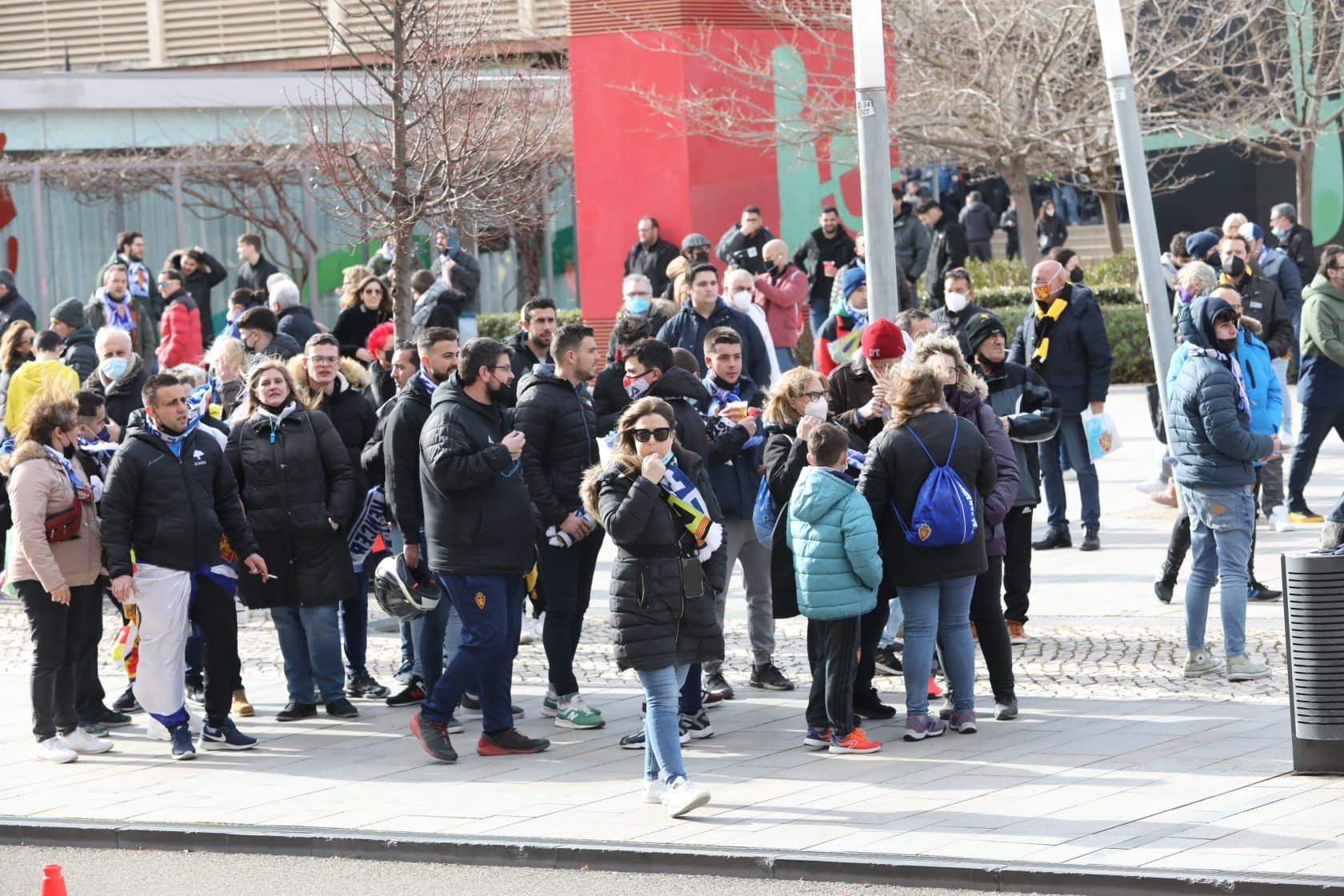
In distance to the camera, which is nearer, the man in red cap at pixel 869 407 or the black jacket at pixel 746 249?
the man in red cap at pixel 869 407

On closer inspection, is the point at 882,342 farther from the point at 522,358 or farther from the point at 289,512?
the point at 289,512

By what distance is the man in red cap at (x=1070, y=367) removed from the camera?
45.1 feet

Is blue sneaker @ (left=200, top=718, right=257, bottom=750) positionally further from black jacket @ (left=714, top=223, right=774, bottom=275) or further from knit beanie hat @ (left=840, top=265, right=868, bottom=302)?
black jacket @ (left=714, top=223, right=774, bottom=275)

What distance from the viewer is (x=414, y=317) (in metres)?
15.4

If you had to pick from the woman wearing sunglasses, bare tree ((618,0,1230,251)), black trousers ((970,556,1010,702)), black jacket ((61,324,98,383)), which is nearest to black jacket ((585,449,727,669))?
the woman wearing sunglasses

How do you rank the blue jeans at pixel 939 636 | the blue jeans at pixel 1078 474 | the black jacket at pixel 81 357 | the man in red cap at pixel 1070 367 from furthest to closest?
the black jacket at pixel 81 357 < the man in red cap at pixel 1070 367 < the blue jeans at pixel 1078 474 < the blue jeans at pixel 939 636

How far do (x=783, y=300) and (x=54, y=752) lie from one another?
31.8ft

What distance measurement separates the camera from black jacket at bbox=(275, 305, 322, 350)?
14.8m

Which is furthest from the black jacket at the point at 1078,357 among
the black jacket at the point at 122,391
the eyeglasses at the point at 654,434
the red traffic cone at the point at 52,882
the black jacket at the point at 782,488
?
the red traffic cone at the point at 52,882

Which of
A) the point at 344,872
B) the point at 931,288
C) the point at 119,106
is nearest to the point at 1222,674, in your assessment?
the point at 344,872

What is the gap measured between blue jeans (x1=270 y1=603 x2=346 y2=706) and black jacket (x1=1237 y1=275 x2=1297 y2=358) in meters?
7.28

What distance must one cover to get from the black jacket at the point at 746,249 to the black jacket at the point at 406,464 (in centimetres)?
1040

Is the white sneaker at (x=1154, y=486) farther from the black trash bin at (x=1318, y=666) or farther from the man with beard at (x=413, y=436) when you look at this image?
the man with beard at (x=413, y=436)

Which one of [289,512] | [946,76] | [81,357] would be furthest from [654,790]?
[946,76]
